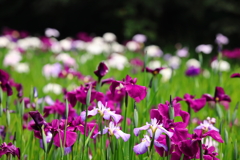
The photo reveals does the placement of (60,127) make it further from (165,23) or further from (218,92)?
(165,23)

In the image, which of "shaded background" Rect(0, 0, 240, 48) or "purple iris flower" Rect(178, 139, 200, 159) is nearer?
"purple iris flower" Rect(178, 139, 200, 159)

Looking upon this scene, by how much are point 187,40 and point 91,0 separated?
85.2 inches

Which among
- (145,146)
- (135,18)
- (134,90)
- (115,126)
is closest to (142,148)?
(145,146)

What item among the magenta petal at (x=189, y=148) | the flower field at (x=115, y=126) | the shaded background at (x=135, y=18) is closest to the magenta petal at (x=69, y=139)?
the flower field at (x=115, y=126)

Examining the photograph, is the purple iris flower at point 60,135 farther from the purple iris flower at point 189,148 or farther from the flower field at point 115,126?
the purple iris flower at point 189,148

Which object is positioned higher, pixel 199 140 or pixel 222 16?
pixel 222 16

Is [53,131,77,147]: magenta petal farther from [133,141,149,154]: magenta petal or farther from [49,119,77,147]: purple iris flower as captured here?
[133,141,149,154]: magenta petal

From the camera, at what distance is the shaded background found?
19.5 ft

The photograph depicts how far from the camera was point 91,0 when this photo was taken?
23.0 feet

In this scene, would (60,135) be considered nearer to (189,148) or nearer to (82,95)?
(82,95)

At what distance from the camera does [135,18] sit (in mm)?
6492


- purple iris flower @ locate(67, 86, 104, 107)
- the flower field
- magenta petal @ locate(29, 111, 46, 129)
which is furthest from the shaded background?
magenta petal @ locate(29, 111, 46, 129)

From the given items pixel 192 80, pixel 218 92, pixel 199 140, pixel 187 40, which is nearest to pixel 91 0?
pixel 187 40

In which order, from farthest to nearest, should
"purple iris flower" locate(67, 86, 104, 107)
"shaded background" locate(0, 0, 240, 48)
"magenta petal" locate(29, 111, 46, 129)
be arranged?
"shaded background" locate(0, 0, 240, 48) → "purple iris flower" locate(67, 86, 104, 107) → "magenta petal" locate(29, 111, 46, 129)
